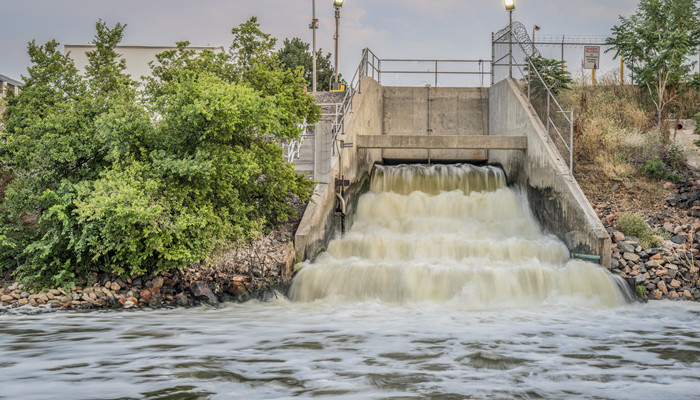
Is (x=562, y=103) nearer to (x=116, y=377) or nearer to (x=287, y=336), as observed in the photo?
(x=287, y=336)

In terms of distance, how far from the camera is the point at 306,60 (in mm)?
54875

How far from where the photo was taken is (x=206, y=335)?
10.3 m

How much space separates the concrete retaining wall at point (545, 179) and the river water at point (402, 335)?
1.75 ft

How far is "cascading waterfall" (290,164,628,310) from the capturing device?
42.9ft

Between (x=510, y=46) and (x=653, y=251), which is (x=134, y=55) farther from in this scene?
(x=653, y=251)

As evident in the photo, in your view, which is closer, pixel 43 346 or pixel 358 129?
pixel 43 346

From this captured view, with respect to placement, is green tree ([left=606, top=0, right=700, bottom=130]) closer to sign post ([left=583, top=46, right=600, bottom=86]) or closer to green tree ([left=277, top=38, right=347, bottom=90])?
sign post ([left=583, top=46, right=600, bottom=86])

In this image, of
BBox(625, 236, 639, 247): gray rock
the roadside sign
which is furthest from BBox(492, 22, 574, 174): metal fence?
the roadside sign

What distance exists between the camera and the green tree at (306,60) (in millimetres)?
54344

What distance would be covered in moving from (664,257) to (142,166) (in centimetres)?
1107

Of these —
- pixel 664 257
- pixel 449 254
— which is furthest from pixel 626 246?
pixel 449 254

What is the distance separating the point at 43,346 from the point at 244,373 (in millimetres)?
3529

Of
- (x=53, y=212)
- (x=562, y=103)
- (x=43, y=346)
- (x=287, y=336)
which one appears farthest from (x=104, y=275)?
(x=562, y=103)

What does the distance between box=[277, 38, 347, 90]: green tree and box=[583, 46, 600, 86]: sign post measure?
30816 mm
